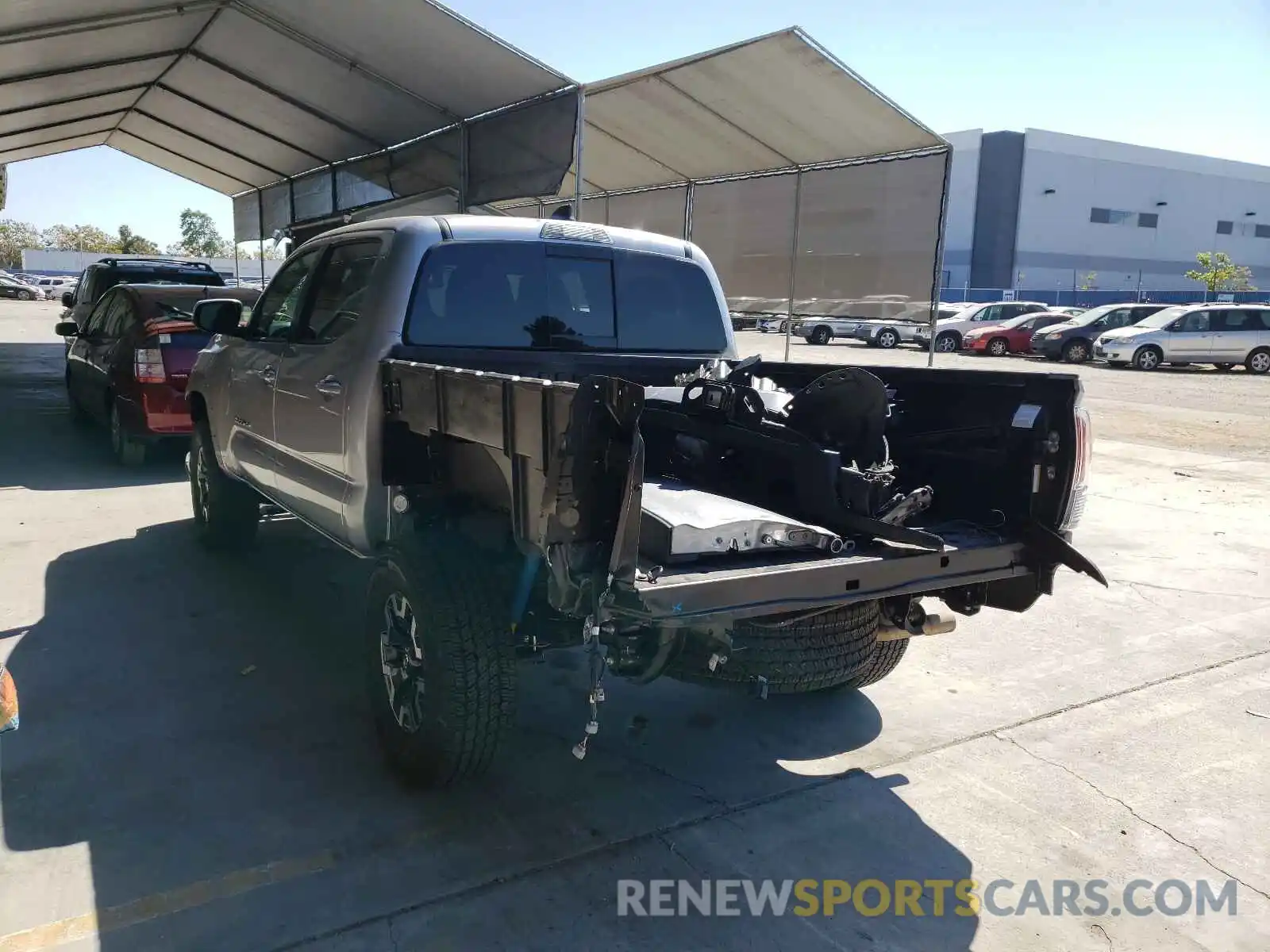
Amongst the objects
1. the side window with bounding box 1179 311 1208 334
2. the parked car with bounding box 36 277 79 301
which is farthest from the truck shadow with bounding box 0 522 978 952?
the parked car with bounding box 36 277 79 301

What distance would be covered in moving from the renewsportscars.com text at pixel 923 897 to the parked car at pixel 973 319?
2788 cm

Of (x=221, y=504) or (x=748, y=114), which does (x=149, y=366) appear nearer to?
(x=221, y=504)

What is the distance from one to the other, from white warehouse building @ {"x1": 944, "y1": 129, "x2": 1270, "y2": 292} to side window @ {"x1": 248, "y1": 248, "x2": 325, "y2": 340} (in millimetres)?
54363

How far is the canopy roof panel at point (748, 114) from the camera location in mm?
8477

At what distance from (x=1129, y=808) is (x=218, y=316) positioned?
196 inches

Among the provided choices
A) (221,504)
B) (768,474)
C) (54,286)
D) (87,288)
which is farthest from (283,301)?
(54,286)

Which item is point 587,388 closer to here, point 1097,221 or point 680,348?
point 680,348

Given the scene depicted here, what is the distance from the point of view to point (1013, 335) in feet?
91.8

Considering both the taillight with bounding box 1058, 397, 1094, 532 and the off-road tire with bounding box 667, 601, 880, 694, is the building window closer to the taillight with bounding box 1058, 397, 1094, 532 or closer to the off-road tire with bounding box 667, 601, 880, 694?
the taillight with bounding box 1058, 397, 1094, 532

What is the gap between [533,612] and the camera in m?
3.40

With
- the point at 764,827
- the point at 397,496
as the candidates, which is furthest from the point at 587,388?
the point at 764,827

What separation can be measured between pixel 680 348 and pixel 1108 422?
1161 cm

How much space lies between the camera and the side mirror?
17.2 feet

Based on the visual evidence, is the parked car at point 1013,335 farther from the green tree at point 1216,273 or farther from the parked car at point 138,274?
the green tree at point 1216,273
